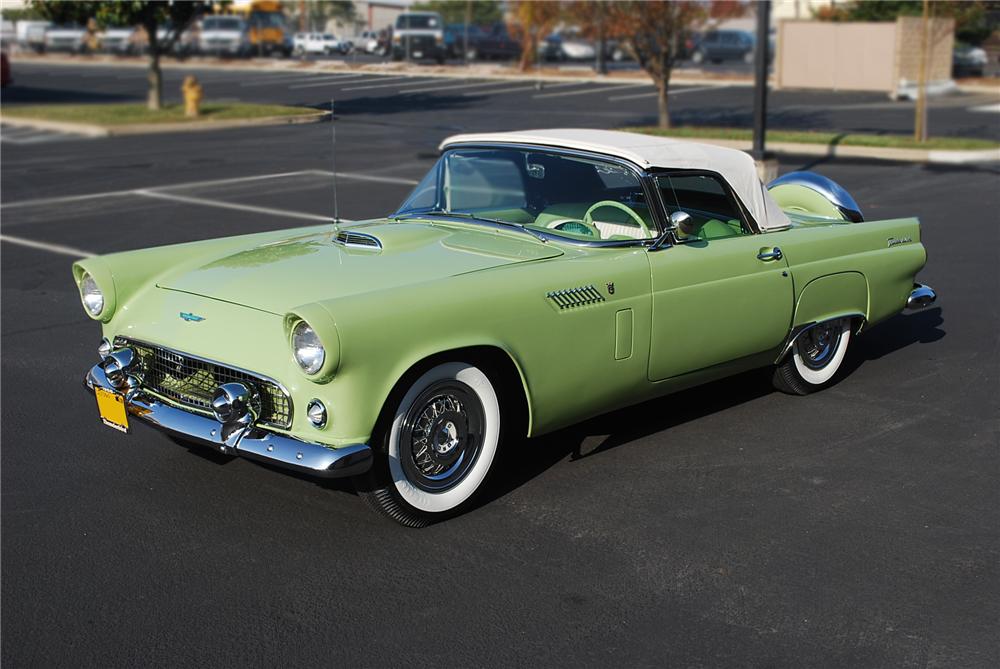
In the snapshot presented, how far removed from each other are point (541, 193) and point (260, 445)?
222cm

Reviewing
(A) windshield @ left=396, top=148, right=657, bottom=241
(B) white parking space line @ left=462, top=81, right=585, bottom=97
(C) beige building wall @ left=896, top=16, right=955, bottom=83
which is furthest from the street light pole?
(C) beige building wall @ left=896, top=16, right=955, bottom=83

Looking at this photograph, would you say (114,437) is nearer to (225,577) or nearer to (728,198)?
(225,577)

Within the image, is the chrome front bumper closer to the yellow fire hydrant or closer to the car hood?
the car hood

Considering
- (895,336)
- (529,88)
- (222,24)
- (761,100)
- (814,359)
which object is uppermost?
(222,24)

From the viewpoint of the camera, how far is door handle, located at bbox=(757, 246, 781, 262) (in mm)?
5859

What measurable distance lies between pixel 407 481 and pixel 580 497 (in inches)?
32.9

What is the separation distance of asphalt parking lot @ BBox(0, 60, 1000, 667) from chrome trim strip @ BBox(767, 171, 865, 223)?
0.92 m

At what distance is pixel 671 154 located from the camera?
5816 millimetres

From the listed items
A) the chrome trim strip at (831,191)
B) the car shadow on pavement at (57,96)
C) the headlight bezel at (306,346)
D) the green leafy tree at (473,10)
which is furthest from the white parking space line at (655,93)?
the headlight bezel at (306,346)

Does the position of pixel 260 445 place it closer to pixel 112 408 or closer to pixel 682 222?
pixel 112 408

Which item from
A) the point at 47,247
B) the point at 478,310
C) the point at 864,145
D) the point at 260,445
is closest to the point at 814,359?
the point at 478,310

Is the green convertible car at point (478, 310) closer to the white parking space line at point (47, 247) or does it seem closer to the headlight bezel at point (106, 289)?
the headlight bezel at point (106, 289)

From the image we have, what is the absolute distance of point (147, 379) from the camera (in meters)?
5.04

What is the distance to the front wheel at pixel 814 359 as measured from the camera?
6355mm
